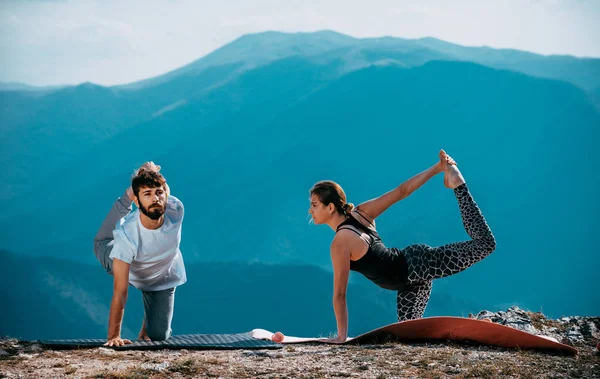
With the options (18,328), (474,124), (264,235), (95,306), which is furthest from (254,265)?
(474,124)

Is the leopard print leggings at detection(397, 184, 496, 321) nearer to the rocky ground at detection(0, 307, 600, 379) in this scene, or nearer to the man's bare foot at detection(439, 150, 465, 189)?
the man's bare foot at detection(439, 150, 465, 189)

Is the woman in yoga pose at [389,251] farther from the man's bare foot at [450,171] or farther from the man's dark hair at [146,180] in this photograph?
the man's dark hair at [146,180]

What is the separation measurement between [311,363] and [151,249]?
5.48 feet

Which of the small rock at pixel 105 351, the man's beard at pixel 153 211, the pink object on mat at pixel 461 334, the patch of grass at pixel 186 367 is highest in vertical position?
the man's beard at pixel 153 211

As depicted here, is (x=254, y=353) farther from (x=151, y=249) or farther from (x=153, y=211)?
(x=153, y=211)

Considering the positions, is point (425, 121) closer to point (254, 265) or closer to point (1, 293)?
point (254, 265)

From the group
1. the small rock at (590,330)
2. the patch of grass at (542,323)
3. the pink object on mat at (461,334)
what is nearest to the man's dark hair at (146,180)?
the pink object on mat at (461,334)

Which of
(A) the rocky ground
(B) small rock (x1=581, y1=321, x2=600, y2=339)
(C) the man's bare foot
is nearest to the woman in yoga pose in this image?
(C) the man's bare foot

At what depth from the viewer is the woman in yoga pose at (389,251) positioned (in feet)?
16.8

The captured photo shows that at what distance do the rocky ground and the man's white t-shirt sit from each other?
76 cm

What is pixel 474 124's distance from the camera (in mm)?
41875

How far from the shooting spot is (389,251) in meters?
5.38

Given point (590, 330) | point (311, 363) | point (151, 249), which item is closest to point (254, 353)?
point (311, 363)

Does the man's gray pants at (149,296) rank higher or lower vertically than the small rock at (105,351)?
higher
